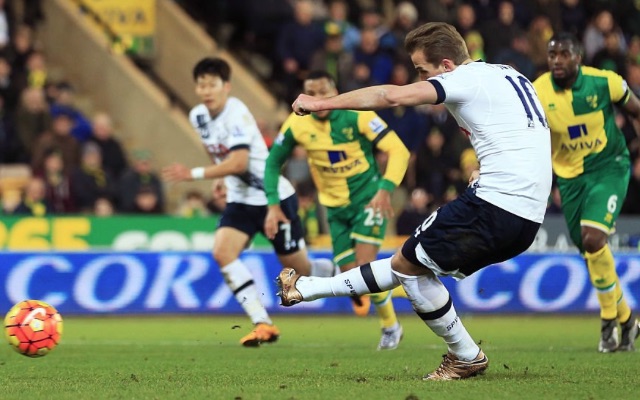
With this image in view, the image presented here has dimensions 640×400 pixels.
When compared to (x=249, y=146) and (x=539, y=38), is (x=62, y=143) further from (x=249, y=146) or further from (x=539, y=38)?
(x=539, y=38)

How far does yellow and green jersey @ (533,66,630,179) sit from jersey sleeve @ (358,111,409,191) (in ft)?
4.19

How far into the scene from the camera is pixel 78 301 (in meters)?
14.9

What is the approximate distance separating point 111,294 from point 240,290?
4329 mm

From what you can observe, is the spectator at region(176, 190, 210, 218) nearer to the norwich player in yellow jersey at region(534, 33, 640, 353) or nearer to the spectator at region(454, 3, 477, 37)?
the spectator at region(454, 3, 477, 37)

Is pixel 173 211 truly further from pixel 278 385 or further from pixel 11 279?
pixel 278 385

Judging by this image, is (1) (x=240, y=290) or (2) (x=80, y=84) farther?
(2) (x=80, y=84)

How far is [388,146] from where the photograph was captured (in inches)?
421

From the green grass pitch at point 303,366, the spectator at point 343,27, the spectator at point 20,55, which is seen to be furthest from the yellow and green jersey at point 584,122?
the spectator at point 20,55

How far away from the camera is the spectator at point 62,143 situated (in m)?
17.4

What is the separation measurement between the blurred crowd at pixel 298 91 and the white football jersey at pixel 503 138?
929 cm

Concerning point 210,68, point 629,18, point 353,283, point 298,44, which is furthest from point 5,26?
point 353,283

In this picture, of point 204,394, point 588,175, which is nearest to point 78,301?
point 588,175

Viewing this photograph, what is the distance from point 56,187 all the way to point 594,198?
29.6 ft

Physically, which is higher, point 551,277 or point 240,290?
point 240,290
